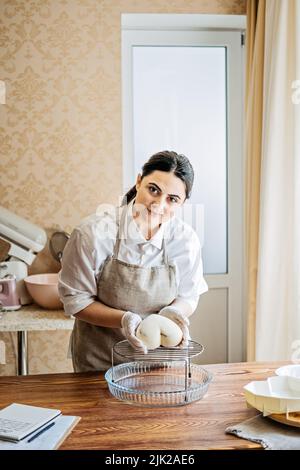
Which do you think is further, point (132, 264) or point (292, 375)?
point (132, 264)

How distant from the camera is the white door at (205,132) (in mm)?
3381

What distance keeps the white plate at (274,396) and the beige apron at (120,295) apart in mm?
530

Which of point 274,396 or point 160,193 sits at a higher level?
point 160,193

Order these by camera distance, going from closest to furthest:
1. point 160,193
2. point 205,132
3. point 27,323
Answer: point 160,193 < point 27,323 < point 205,132

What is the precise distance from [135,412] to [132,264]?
601 mm

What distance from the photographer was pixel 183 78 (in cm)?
340

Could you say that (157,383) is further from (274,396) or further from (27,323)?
(27,323)

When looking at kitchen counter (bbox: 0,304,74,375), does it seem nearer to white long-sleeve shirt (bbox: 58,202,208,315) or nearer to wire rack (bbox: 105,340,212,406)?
white long-sleeve shirt (bbox: 58,202,208,315)

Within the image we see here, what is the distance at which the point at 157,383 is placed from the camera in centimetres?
156

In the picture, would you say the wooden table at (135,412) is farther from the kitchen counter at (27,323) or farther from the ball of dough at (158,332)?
the kitchen counter at (27,323)

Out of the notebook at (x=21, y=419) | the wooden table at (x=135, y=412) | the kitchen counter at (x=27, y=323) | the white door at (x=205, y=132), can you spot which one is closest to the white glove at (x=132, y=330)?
the wooden table at (x=135, y=412)

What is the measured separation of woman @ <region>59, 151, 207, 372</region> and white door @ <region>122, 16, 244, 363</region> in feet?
4.91

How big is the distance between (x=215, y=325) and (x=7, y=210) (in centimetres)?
144

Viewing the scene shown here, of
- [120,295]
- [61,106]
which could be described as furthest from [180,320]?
[61,106]
